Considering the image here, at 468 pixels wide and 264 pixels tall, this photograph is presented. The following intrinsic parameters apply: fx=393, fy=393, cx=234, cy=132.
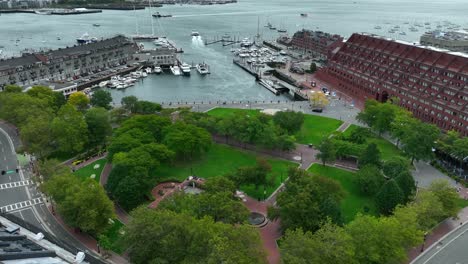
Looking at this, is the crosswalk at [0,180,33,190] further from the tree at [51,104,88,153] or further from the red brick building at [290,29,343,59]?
the red brick building at [290,29,343,59]

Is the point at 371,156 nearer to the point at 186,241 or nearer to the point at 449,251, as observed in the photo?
the point at 449,251

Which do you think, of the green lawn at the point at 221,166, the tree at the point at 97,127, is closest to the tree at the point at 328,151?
the green lawn at the point at 221,166

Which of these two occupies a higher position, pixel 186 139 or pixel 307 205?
pixel 186 139

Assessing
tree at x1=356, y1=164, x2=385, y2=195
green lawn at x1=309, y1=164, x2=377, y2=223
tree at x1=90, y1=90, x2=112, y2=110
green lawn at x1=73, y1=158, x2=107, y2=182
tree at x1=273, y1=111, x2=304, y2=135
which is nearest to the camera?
green lawn at x1=309, y1=164, x2=377, y2=223

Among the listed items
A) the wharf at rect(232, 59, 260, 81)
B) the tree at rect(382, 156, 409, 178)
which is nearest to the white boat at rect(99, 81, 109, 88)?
the wharf at rect(232, 59, 260, 81)

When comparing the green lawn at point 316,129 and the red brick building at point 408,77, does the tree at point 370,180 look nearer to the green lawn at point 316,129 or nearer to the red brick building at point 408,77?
the green lawn at point 316,129

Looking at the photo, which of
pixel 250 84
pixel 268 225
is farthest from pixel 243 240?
pixel 250 84

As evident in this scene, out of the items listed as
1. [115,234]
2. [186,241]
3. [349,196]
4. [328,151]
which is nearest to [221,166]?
[328,151]
